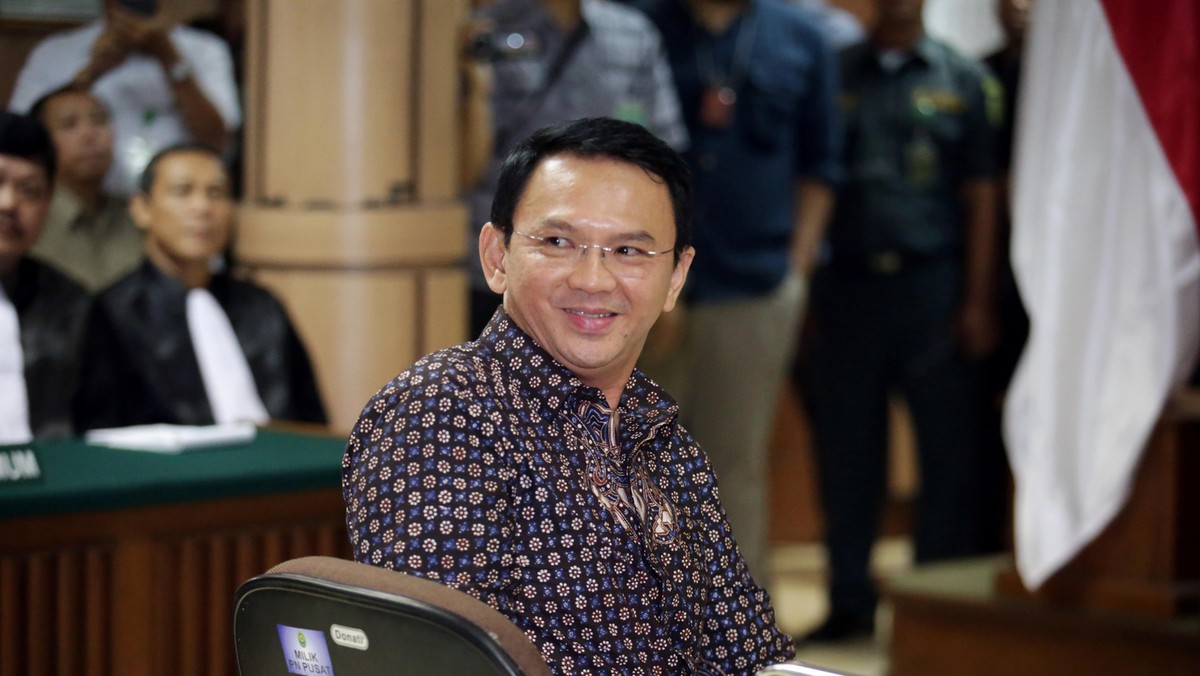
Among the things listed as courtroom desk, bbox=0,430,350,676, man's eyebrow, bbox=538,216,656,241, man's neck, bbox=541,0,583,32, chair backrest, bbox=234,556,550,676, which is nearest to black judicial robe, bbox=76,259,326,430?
courtroom desk, bbox=0,430,350,676

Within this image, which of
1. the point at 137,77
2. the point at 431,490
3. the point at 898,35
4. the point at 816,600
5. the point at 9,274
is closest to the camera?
the point at 431,490

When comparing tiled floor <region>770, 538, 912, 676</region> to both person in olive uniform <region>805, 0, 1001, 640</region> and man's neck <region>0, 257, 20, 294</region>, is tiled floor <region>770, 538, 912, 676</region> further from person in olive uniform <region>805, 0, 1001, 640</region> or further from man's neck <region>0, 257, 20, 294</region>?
man's neck <region>0, 257, 20, 294</region>

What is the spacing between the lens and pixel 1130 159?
370cm

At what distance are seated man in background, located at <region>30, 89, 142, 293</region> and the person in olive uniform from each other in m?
2.18

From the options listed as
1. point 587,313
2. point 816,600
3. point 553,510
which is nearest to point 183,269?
point 587,313

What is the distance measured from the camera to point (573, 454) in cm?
172

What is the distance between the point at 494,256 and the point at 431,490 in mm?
384

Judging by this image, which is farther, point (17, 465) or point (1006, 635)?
point (1006, 635)

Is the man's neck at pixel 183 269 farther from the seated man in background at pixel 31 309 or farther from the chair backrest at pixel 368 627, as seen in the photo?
the chair backrest at pixel 368 627

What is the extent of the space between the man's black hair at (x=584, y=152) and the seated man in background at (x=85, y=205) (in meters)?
1.77

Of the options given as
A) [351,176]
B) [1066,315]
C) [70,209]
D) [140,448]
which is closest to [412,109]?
[351,176]

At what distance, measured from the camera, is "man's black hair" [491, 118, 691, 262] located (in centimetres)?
175

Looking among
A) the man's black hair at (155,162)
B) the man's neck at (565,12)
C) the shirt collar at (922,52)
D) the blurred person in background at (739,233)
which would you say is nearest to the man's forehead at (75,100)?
the man's black hair at (155,162)

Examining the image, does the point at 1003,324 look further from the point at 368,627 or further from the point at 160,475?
the point at 368,627
